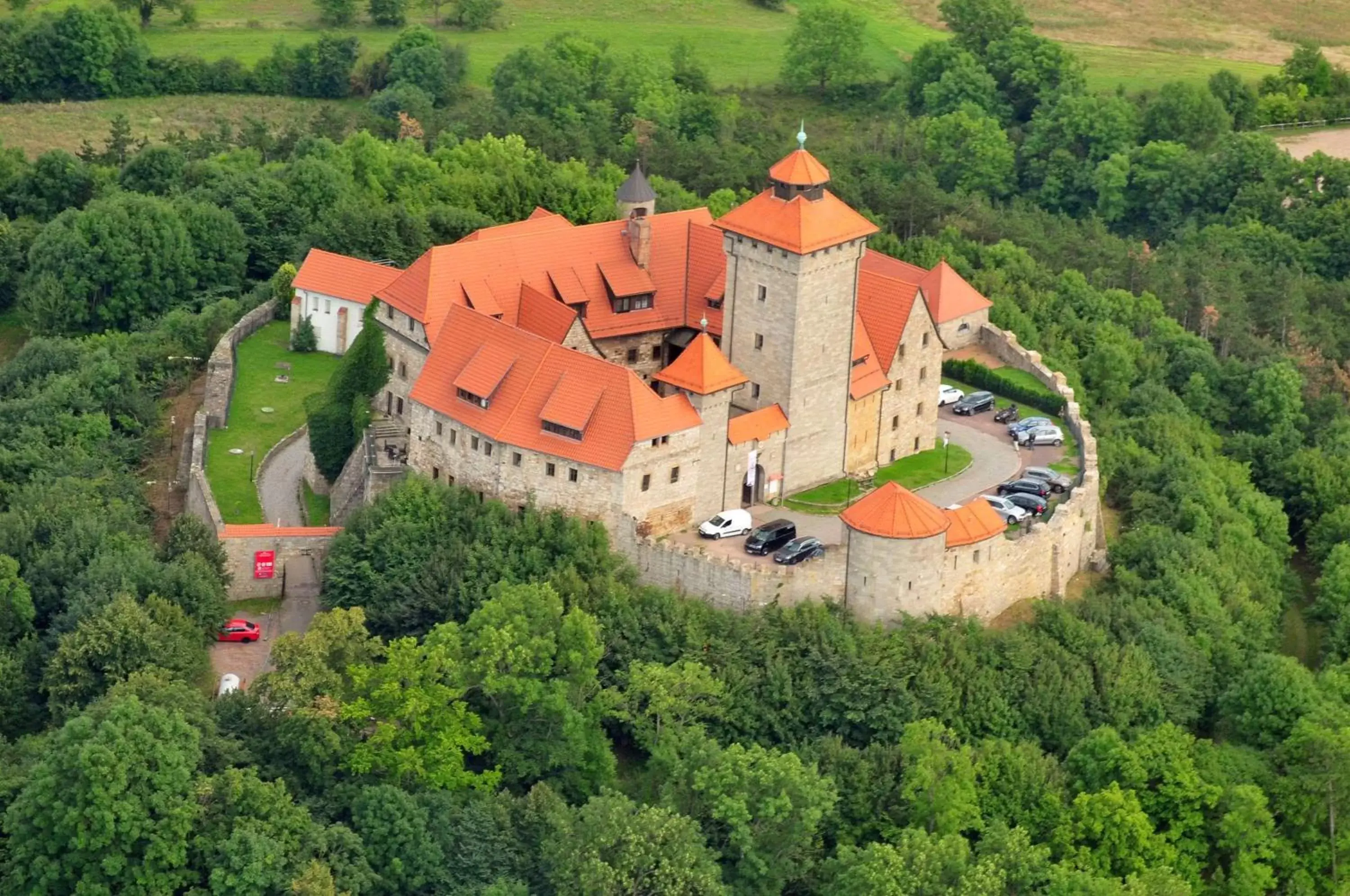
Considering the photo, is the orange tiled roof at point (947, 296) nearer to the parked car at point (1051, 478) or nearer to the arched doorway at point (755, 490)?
the parked car at point (1051, 478)

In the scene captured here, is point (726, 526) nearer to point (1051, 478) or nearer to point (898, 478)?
point (898, 478)

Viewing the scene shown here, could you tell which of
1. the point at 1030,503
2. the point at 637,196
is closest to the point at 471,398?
the point at 637,196

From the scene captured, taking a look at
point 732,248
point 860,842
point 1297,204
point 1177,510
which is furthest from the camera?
point 1297,204

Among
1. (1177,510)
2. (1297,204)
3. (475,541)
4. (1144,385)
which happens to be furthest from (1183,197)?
(475,541)

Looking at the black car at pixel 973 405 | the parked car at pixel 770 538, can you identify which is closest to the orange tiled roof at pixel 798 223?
the parked car at pixel 770 538

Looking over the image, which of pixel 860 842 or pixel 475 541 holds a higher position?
pixel 475 541

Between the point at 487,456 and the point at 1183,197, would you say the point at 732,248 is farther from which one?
the point at 1183,197
